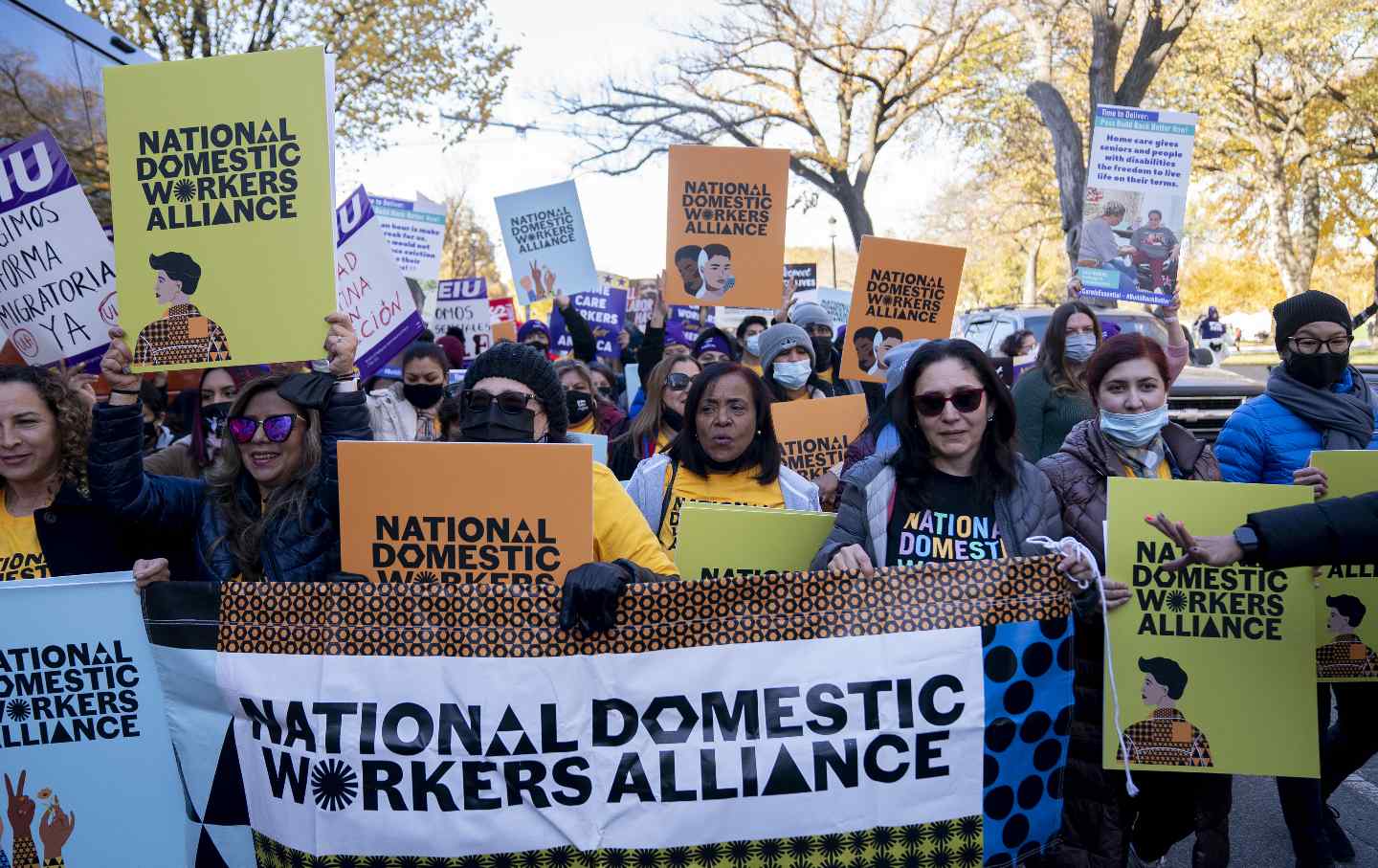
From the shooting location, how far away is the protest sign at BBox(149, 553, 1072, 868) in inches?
116

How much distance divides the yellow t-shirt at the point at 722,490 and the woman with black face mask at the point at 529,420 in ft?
2.89

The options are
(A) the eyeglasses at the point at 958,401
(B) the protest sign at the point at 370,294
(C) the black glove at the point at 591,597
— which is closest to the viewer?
(C) the black glove at the point at 591,597

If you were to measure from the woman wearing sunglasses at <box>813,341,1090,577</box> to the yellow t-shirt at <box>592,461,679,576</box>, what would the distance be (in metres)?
0.50

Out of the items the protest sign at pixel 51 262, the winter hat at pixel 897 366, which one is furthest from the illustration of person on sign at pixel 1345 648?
the protest sign at pixel 51 262

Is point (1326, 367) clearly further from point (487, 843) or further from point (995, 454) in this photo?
point (487, 843)

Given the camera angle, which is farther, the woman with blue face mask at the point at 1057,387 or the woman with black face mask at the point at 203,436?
the woman with blue face mask at the point at 1057,387

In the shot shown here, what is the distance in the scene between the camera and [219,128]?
3711mm

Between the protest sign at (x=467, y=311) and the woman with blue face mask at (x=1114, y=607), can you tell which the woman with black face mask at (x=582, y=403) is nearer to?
the woman with blue face mask at (x=1114, y=607)

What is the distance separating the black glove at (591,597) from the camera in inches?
114

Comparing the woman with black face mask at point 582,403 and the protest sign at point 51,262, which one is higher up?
the protest sign at point 51,262

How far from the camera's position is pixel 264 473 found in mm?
3547

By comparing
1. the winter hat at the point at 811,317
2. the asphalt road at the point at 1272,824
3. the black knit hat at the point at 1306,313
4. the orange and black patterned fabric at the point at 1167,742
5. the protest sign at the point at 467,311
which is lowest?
the asphalt road at the point at 1272,824

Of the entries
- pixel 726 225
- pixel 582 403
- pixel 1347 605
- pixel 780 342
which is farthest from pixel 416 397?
pixel 1347 605

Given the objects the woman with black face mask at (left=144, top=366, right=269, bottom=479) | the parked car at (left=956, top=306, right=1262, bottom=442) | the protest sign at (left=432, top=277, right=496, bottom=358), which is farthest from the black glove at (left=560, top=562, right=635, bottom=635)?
the protest sign at (left=432, top=277, right=496, bottom=358)
